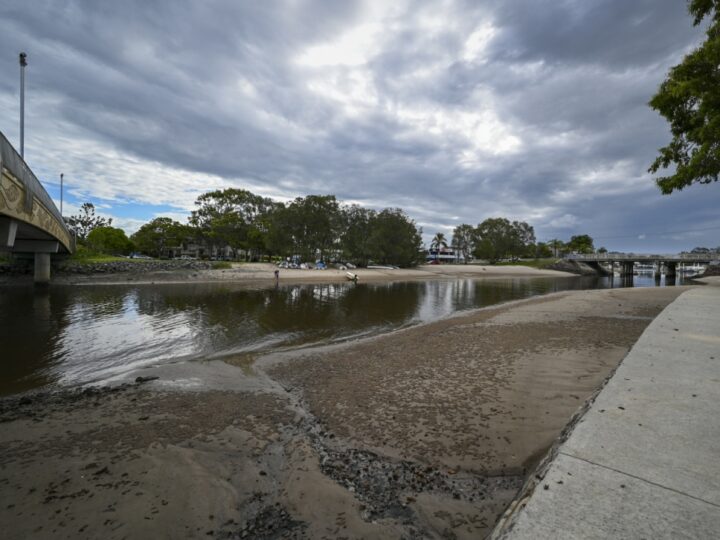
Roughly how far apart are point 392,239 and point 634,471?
75329 mm

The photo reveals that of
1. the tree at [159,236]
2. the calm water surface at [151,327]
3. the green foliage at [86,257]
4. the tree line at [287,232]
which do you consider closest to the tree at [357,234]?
the tree line at [287,232]

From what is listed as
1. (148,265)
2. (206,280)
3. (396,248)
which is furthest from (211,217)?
(396,248)

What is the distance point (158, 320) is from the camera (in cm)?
1767

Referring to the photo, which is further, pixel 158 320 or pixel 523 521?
pixel 158 320

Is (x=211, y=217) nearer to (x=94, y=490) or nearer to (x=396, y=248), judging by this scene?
(x=396, y=248)

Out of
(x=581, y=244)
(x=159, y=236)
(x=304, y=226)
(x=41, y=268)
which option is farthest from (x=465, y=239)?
(x=41, y=268)

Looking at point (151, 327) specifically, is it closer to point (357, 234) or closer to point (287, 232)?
point (287, 232)

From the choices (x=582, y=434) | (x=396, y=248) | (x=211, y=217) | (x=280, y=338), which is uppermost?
(x=211, y=217)

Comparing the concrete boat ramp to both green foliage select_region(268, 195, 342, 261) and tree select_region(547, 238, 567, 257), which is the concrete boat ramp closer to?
green foliage select_region(268, 195, 342, 261)

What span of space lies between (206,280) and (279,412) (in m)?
40.5

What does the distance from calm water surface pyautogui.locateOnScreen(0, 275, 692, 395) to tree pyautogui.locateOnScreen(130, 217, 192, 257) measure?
172 feet

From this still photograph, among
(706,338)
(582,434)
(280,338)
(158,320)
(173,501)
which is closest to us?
(582,434)

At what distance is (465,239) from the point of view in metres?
128

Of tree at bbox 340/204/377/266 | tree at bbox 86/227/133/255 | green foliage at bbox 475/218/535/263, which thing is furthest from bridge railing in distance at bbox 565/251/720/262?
tree at bbox 86/227/133/255
